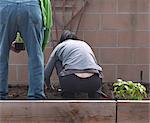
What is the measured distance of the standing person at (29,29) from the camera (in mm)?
3785

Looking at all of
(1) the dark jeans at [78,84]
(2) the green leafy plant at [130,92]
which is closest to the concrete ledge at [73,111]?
(2) the green leafy plant at [130,92]

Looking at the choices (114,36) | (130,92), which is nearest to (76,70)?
(130,92)

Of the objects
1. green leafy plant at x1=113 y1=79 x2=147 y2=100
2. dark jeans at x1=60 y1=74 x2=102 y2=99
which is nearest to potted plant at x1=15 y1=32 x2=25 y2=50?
dark jeans at x1=60 y1=74 x2=102 y2=99

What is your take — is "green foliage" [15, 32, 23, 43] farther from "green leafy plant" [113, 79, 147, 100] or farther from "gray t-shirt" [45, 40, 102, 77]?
"green leafy plant" [113, 79, 147, 100]

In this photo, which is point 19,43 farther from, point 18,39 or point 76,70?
point 76,70

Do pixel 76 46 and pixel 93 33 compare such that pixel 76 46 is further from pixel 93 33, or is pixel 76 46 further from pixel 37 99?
pixel 93 33

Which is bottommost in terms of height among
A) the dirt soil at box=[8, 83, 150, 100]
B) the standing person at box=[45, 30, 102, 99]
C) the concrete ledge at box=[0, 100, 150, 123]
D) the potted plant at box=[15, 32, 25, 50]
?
the dirt soil at box=[8, 83, 150, 100]

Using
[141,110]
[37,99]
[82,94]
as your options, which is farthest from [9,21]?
[141,110]

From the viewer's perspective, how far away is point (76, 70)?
14.0ft

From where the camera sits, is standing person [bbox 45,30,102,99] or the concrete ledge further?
standing person [bbox 45,30,102,99]

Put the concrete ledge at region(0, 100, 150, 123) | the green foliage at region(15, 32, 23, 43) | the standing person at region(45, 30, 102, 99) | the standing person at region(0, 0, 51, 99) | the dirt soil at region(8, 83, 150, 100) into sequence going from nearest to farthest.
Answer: the concrete ledge at region(0, 100, 150, 123) < the standing person at region(0, 0, 51, 99) < the green foliage at region(15, 32, 23, 43) < the standing person at region(45, 30, 102, 99) < the dirt soil at region(8, 83, 150, 100)

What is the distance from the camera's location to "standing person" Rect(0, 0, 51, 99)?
12.4ft

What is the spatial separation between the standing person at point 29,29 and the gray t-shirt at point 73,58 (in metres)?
0.50

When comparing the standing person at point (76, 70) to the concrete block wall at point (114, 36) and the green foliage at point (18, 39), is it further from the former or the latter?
the concrete block wall at point (114, 36)
